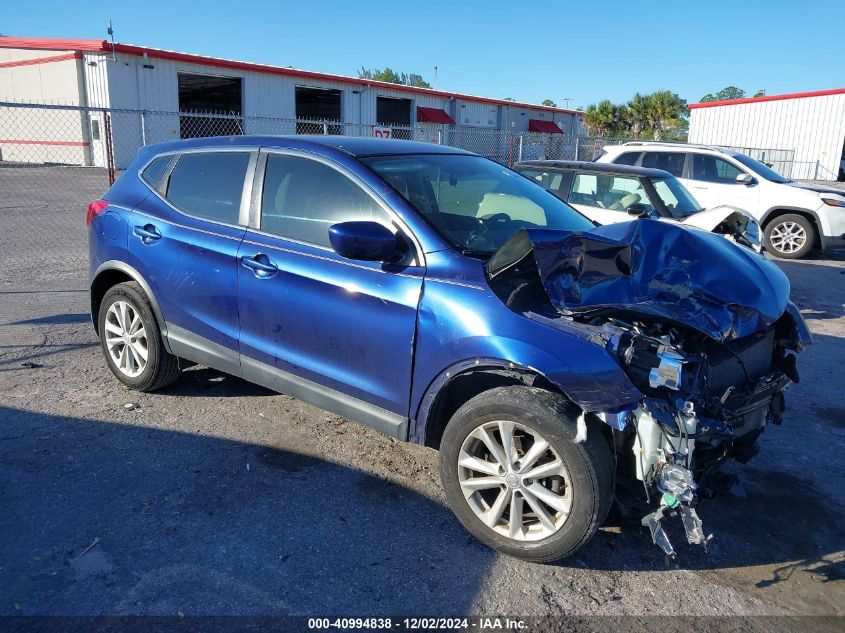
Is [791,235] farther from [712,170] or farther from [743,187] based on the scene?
[712,170]

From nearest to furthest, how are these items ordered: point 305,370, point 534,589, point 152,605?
point 152,605, point 534,589, point 305,370

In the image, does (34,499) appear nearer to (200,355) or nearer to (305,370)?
(200,355)

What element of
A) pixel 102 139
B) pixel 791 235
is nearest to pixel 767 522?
pixel 791 235

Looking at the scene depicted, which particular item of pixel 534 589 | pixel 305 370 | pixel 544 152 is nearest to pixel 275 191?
pixel 305 370

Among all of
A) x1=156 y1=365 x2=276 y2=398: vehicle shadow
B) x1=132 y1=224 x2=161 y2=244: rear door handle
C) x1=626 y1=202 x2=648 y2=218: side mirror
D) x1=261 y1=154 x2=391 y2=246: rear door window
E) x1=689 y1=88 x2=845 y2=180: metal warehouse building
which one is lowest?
x1=156 y1=365 x2=276 y2=398: vehicle shadow

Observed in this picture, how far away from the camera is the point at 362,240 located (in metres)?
3.21

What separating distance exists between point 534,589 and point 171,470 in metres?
2.12

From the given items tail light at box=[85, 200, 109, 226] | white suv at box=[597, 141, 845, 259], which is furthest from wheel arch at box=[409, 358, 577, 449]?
white suv at box=[597, 141, 845, 259]

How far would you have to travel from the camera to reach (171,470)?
12.4 ft

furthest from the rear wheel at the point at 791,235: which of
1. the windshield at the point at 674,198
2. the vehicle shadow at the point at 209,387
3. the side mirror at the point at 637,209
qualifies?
the vehicle shadow at the point at 209,387

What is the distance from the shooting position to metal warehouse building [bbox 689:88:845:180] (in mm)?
29547

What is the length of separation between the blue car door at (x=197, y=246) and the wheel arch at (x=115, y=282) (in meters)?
0.05

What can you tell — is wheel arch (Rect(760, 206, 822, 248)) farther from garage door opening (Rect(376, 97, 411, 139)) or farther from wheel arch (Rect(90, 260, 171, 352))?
garage door opening (Rect(376, 97, 411, 139))

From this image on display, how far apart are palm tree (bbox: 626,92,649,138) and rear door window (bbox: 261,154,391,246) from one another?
4503cm
